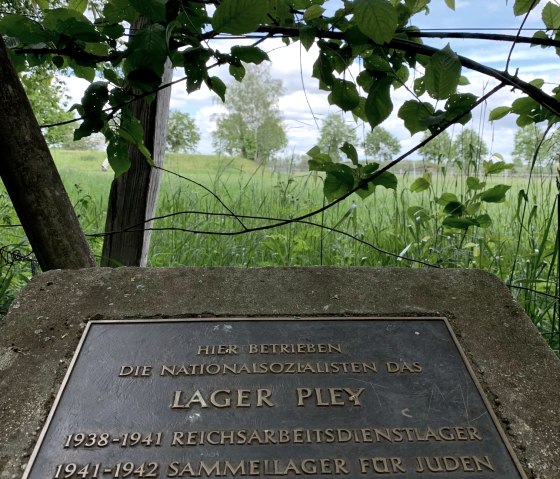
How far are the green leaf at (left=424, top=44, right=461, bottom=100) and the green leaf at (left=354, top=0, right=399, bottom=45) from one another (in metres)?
0.25

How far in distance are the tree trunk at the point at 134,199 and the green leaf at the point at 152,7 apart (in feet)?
4.46

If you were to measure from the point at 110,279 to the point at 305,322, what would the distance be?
78cm

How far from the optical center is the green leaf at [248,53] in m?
1.85

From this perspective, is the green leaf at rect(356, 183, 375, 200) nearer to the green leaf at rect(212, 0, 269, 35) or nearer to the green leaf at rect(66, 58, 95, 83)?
the green leaf at rect(212, 0, 269, 35)

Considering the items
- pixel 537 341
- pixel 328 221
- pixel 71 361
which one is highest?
pixel 328 221

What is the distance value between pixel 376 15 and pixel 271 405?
3.87 feet

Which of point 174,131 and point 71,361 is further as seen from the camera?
point 174,131

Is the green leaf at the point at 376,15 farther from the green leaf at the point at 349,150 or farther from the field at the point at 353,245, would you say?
the field at the point at 353,245

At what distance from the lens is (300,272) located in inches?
82.6

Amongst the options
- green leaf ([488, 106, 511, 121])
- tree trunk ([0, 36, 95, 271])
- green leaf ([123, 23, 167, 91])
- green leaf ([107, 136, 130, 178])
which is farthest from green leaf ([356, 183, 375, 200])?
tree trunk ([0, 36, 95, 271])

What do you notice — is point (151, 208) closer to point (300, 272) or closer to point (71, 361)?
point (300, 272)

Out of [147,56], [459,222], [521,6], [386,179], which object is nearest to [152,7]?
[147,56]

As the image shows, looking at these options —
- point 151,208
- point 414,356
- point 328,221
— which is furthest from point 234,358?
point 328,221

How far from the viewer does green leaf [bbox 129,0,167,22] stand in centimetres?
156
